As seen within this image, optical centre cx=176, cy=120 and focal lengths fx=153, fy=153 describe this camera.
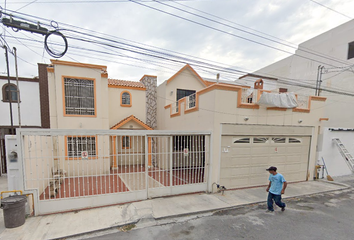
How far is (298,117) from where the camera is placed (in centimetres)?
780

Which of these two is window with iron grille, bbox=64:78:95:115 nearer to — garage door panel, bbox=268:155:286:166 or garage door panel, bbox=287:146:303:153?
garage door panel, bbox=268:155:286:166

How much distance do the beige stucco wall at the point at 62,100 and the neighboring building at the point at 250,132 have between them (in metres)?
5.04

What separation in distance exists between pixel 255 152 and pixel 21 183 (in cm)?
853

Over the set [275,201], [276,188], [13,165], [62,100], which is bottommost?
[275,201]

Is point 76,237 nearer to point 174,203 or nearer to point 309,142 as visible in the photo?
point 174,203

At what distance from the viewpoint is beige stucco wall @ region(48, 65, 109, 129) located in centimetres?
866

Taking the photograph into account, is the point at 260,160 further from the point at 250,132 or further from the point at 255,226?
the point at 255,226

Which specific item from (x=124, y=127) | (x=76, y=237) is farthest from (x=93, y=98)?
(x=76, y=237)

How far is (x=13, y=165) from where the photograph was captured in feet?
14.4

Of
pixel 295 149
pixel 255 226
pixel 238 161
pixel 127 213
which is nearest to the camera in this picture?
pixel 255 226

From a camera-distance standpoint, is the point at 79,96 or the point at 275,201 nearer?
the point at 275,201

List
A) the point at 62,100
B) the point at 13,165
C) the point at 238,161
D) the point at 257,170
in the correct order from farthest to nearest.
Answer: the point at 62,100
the point at 257,170
the point at 238,161
the point at 13,165

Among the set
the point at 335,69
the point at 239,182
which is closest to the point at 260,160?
the point at 239,182

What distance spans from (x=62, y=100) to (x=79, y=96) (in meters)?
0.88
